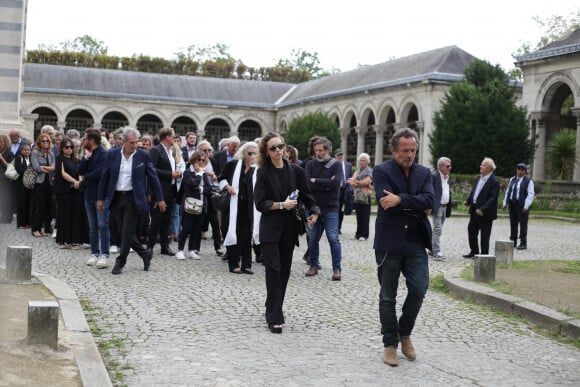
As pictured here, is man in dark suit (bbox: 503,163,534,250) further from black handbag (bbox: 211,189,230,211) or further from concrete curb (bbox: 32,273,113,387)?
Answer: concrete curb (bbox: 32,273,113,387)

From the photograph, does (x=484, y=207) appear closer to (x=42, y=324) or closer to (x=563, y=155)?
(x=42, y=324)

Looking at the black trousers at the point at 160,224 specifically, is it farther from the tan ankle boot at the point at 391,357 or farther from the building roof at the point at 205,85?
the building roof at the point at 205,85

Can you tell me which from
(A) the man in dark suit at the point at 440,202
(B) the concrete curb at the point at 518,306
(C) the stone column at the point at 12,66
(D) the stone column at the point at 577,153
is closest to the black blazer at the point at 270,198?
(B) the concrete curb at the point at 518,306

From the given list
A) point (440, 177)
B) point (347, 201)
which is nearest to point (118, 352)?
point (440, 177)

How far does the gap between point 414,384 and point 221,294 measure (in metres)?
3.68

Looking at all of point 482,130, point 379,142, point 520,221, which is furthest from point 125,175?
point 379,142

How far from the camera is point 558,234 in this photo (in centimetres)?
1988

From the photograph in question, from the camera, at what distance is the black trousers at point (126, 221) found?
9.81m

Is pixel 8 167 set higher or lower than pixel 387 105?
lower

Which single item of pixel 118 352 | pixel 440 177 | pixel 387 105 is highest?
pixel 387 105

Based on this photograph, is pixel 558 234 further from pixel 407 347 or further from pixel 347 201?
pixel 407 347

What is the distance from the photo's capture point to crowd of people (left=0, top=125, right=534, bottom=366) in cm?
605

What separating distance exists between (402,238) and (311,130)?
3775cm

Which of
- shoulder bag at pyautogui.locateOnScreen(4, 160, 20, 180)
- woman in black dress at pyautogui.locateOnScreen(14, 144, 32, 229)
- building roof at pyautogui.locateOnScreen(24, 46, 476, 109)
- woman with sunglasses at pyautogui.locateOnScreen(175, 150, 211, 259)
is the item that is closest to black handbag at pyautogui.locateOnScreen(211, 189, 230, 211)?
woman with sunglasses at pyautogui.locateOnScreen(175, 150, 211, 259)
